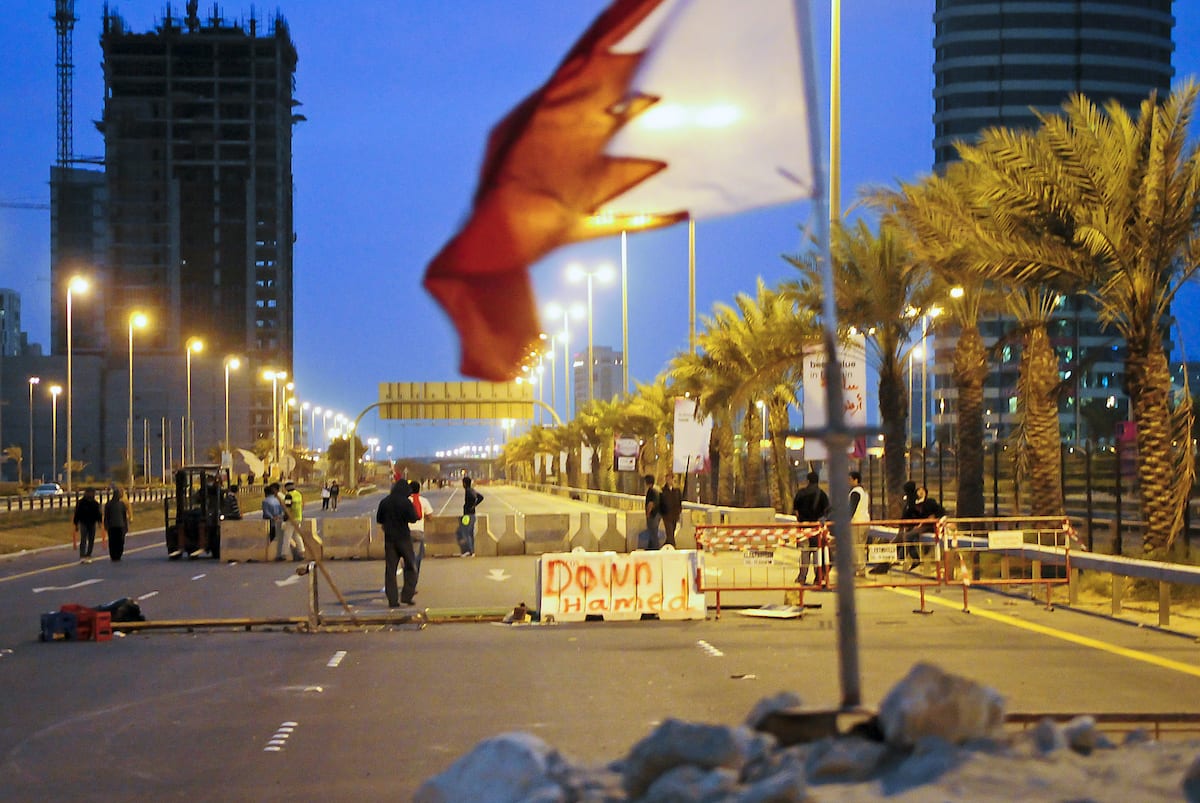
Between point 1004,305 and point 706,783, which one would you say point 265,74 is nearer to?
point 1004,305

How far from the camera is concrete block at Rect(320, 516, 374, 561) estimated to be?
114ft

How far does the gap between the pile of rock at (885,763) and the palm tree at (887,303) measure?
25.3 m

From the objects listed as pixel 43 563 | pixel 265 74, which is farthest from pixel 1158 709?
pixel 265 74

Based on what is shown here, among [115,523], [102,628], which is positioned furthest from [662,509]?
[102,628]

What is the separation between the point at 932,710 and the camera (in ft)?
18.4

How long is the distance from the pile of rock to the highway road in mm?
1005

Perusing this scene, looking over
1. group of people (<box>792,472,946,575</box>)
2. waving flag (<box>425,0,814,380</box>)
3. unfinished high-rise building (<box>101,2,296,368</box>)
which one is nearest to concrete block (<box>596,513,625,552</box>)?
group of people (<box>792,472,946,575</box>)

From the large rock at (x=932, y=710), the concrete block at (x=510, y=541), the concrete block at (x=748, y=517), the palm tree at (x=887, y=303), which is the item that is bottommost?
the concrete block at (x=510, y=541)

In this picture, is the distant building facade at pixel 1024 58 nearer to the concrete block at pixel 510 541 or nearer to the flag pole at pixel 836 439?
the concrete block at pixel 510 541

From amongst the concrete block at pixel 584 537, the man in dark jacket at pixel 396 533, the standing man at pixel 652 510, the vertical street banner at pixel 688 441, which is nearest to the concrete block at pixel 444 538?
the concrete block at pixel 584 537

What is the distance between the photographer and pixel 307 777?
922 cm

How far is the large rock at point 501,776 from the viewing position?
5594 mm

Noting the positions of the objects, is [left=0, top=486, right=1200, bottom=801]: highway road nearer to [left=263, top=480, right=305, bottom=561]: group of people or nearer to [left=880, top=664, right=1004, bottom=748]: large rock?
[left=880, top=664, right=1004, bottom=748]: large rock

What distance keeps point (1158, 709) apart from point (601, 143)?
21.8 feet
